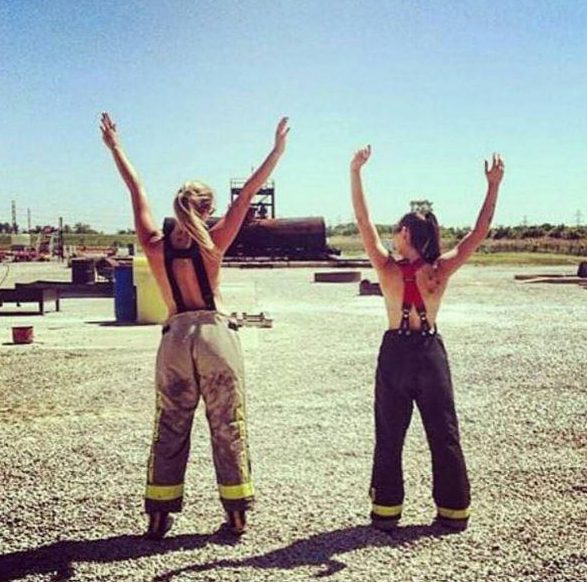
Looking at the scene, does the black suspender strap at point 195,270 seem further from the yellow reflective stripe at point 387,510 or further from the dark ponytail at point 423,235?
the yellow reflective stripe at point 387,510

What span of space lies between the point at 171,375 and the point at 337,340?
8.37 m

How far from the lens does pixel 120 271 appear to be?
14656 mm

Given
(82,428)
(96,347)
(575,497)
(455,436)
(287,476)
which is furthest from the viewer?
(96,347)

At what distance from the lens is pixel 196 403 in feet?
13.6

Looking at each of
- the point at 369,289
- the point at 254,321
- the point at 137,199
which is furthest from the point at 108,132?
the point at 369,289

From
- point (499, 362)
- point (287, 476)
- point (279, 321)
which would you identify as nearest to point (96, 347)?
point (279, 321)

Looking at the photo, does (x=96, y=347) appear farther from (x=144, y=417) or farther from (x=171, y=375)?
(x=171, y=375)

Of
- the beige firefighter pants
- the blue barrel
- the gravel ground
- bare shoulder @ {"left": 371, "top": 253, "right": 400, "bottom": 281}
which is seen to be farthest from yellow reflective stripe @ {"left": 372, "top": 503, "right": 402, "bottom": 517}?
the blue barrel

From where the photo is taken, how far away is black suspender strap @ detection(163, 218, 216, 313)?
13.5 feet

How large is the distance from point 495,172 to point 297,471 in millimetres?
2443

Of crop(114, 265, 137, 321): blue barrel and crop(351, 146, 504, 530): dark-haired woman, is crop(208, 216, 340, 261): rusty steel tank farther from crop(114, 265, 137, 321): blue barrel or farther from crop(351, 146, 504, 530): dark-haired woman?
crop(351, 146, 504, 530): dark-haired woman

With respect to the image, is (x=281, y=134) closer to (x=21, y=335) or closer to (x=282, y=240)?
(x=21, y=335)

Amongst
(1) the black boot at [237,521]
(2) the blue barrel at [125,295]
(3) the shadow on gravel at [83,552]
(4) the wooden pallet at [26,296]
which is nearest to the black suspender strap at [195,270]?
(1) the black boot at [237,521]

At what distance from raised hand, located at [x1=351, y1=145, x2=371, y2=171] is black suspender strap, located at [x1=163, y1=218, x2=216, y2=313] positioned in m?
1.06
